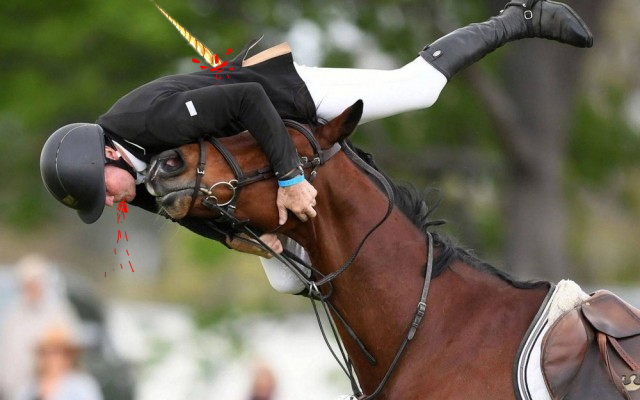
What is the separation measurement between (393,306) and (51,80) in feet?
31.4

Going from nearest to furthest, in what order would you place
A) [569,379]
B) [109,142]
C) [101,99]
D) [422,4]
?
1. [569,379]
2. [109,142]
3. [422,4]
4. [101,99]

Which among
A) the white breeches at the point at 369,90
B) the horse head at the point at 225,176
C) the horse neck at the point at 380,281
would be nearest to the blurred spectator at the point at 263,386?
the white breeches at the point at 369,90

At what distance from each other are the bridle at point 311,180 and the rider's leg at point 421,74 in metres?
0.20

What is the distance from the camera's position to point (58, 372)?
713 cm

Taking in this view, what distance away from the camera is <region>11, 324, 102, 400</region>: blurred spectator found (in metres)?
7.02

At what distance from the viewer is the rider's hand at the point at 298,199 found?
3758 millimetres

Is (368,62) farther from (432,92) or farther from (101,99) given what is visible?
(432,92)

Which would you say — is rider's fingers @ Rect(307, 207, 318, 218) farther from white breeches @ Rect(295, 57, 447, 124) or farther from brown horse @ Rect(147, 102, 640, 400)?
white breeches @ Rect(295, 57, 447, 124)

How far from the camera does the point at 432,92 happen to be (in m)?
4.17

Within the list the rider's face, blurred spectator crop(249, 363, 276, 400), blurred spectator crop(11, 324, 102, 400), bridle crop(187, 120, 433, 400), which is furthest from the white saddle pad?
blurred spectator crop(249, 363, 276, 400)

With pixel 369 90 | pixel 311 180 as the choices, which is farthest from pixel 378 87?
pixel 311 180

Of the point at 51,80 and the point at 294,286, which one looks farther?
the point at 51,80

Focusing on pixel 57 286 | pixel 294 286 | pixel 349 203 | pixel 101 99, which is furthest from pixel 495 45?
pixel 101 99

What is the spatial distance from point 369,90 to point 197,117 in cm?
72
